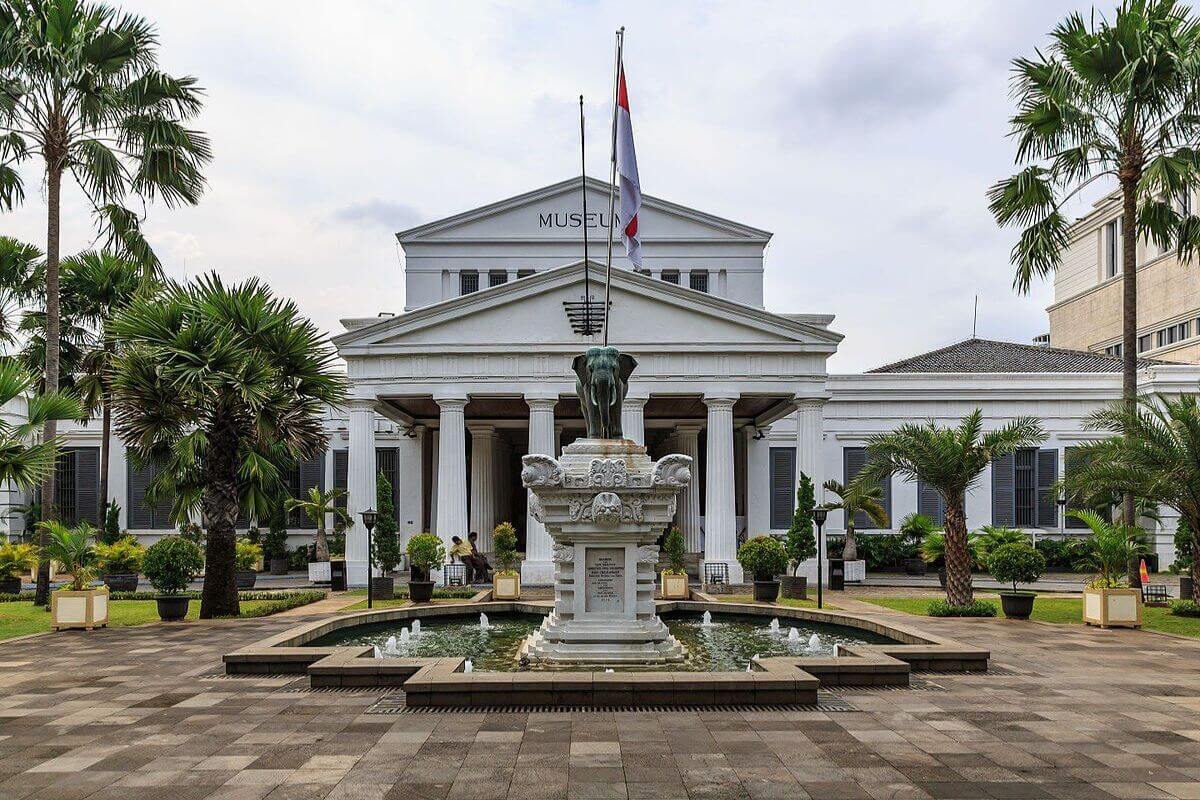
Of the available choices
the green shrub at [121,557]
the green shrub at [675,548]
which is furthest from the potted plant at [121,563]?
the green shrub at [675,548]

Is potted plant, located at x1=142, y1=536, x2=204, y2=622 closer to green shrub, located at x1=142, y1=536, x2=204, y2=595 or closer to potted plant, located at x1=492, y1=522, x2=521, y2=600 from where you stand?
green shrub, located at x1=142, y1=536, x2=204, y2=595

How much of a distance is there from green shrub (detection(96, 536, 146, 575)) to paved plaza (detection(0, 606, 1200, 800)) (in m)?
13.7

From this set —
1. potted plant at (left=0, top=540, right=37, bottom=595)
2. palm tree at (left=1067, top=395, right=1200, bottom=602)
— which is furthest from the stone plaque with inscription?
potted plant at (left=0, top=540, right=37, bottom=595)

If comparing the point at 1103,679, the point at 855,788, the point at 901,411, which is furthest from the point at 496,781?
the point at 901,411

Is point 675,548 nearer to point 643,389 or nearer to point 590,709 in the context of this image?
point 643,389

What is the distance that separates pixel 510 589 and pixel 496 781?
53.4 feet

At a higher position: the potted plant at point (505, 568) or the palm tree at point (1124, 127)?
the palm tree at point (1124, 127)

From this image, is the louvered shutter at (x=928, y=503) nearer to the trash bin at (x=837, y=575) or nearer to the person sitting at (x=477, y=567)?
the trash bin at (x=837, y=575)

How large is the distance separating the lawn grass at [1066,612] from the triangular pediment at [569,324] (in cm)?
958

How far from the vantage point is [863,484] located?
82.5 ft

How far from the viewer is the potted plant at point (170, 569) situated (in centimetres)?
2114

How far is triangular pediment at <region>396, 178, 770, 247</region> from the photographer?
42250 mm

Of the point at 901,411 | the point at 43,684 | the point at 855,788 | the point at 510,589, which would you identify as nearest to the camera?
Answer: the point at 855,788

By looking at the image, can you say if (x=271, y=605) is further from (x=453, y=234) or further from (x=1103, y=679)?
(x=453, y=234)
